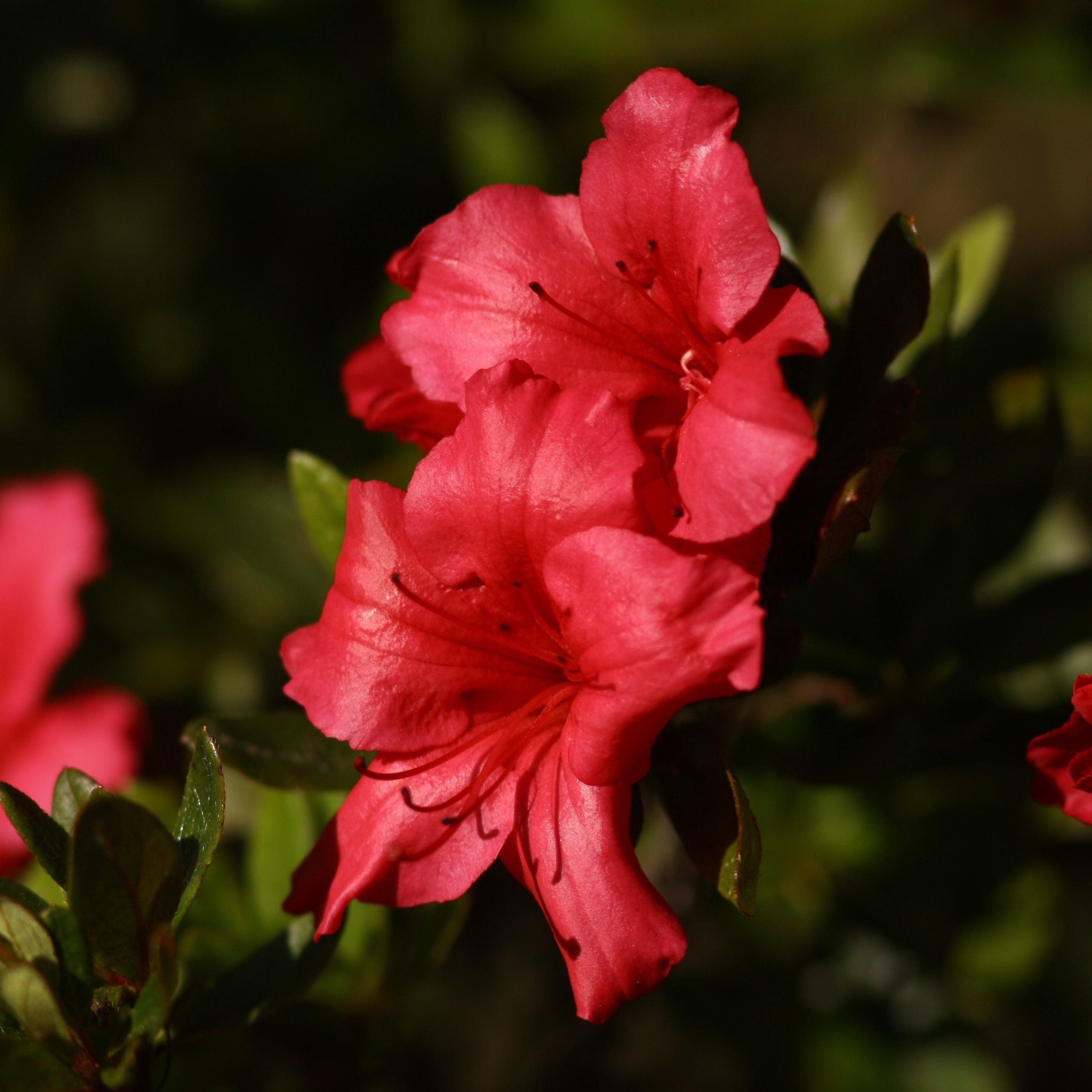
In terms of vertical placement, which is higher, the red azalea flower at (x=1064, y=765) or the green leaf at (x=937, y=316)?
the green leaf at (x=937, y=316)

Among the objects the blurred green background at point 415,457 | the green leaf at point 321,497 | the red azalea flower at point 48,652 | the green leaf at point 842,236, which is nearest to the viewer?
the green leaf at point 321,497

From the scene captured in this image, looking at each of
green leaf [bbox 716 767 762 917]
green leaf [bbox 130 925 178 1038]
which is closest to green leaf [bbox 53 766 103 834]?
green leaf [bbox 130 925 178 1038]

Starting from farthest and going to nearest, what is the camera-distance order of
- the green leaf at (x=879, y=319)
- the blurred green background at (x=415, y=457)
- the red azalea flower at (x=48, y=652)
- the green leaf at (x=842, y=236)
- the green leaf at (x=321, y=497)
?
the red azalea flower at (x=48, y=652) → the green leaf at (x=842, y=236) → the blurred green background at (x=415, y=457) → the green leaf at (x=321, y=497) → the green leaf at (x=879, y=319)

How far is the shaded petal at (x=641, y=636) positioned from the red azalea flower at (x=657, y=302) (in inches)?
1.5

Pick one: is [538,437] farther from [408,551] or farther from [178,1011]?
[178,1011]

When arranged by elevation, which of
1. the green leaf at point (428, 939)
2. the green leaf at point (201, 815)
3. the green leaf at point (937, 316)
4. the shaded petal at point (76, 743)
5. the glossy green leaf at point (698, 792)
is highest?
the green leaf at point (201, 815)

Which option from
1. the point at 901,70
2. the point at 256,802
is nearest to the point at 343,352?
the point at 256,802

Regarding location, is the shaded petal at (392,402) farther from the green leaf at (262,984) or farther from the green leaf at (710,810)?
the green leaf at (262,984)

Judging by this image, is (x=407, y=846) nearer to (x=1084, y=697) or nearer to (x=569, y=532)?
(x=569, y=532)

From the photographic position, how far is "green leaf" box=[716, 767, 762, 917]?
34.8 inches

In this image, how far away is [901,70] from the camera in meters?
2.37

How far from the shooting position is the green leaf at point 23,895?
948mm

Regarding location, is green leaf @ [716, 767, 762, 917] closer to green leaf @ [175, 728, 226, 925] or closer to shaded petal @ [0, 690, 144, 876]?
green leaf @ [175, 728, 226, 925]

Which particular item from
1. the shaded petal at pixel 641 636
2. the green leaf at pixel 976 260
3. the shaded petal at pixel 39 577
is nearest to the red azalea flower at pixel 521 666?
the shaded petal at pixel 641 636
